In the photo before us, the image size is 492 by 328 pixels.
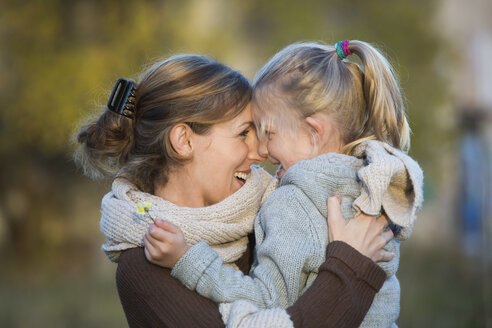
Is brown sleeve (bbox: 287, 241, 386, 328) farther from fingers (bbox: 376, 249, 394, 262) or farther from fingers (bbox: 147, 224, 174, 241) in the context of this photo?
fingers (bbox: 147, 224, 174, 241)

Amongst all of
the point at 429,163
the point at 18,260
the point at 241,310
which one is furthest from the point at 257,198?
the point at 18,260

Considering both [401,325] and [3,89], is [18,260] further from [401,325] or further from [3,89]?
[401,325]

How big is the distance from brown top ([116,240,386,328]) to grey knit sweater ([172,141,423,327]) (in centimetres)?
6

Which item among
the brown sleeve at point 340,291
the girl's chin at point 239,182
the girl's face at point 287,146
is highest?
the girl's face at point 287,146

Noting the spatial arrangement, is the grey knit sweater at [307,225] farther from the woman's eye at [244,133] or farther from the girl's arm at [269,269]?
the woman's eye at [244,133]

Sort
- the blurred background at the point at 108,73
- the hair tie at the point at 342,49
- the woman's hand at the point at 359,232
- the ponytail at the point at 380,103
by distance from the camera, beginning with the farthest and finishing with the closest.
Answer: the blurred background at the point at 108,73, the hair tie at the point at 342,49, the ponytail at the point at 380,103, the woman's hand at the point at 359,232

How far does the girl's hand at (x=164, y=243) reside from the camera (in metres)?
2.05

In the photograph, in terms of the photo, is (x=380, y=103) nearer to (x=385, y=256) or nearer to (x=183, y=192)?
(x=385, y=256)

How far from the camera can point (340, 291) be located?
203 cm

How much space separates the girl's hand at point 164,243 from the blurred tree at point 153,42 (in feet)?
23.7

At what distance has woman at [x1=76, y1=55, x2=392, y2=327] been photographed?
2154 mm

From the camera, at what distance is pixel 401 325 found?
245 inches

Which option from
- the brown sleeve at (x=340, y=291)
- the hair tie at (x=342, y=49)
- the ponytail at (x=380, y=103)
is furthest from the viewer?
the hair tie at (x=342, y=49)

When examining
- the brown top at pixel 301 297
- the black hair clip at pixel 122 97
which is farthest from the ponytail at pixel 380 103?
the black hair clip at pixel 122 97
